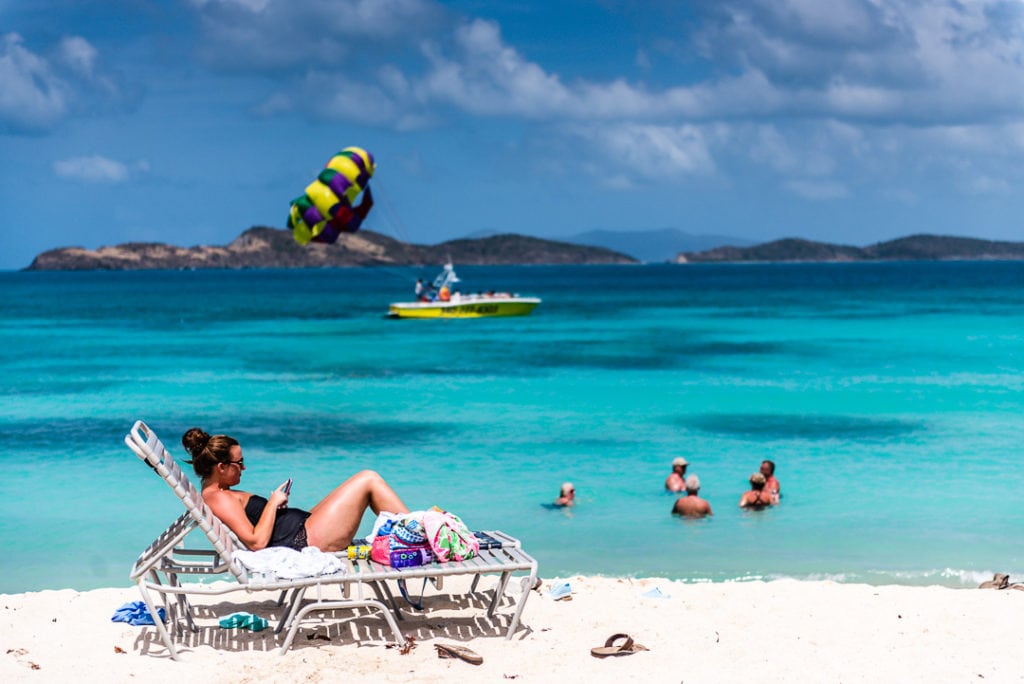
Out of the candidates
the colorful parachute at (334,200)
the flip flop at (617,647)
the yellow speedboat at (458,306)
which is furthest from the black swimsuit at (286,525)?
the yellow speedboat at (458,306)

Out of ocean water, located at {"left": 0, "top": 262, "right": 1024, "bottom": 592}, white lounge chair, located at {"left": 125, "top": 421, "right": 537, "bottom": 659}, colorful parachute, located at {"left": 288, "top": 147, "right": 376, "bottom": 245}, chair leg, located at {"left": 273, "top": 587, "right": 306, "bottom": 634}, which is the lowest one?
ocean water, located at {"left": 0, "top": 262, "right": 1024, "bottom": 592}

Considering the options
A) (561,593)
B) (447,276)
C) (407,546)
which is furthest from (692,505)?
(447,276)

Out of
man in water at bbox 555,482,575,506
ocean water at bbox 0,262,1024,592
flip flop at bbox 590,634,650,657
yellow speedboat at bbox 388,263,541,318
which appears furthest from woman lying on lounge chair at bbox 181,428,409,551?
yellow speedboat at bbox 388,263,541,318

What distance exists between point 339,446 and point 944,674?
34.9ft

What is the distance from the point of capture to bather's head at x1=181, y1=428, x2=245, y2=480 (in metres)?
5.67

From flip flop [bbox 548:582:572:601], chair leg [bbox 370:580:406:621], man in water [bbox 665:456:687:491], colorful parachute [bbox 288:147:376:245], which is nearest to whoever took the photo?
chair leg [bbox 370:580:406:621]

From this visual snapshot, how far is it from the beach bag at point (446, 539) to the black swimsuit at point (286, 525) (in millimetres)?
726

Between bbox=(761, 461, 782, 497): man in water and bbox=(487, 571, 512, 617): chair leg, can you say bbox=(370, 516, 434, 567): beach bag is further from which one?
bbox=(761, 461, 782, 497): man in water

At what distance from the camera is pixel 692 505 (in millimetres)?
10281

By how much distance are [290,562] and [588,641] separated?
5.20ft

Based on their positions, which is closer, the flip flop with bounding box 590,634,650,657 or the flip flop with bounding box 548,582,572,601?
the flip flop with bounding box 590,634,650,657

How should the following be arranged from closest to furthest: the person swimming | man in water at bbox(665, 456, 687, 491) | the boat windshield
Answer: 1. the person swimming
2. man in water at bbox(665, 456, 687, 491)
3. the boat windshield

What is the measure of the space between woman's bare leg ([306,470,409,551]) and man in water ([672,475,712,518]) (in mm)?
4994

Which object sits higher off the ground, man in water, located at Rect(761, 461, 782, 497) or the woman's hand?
the woman's hand
